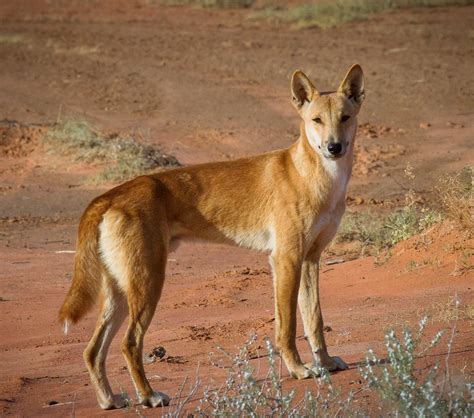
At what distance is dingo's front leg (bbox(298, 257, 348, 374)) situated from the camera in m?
6.98

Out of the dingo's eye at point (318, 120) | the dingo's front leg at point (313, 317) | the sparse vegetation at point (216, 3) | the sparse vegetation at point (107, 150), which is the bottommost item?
the sparse vegetation at point (107, 150)

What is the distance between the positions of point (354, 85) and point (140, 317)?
89.0 inches

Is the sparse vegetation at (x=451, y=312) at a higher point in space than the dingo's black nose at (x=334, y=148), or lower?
lower

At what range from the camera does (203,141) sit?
17141 mm

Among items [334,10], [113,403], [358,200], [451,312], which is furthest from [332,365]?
[334,10]

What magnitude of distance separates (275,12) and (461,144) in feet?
45.9

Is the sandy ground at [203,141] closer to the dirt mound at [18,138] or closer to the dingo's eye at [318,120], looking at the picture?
the dirt mound at [18,138]

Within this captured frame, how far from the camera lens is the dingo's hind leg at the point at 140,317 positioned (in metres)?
6.51

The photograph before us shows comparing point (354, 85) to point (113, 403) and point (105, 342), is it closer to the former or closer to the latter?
point (105, 342)

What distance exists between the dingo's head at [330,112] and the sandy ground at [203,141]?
4.82 feet

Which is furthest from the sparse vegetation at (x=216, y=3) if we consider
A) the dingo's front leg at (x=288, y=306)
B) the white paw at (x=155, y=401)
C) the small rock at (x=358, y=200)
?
the white paw at (x=155, y=401)

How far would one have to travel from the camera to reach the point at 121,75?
2172cm

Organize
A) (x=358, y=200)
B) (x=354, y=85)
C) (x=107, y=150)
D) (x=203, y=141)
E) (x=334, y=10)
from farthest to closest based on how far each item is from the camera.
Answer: (x=334, y=10)
(x=203, y=141)
(x=107, y=150)
(x=358, y=200)
(x=354, y=85)

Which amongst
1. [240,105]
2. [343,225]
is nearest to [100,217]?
[343,225]
